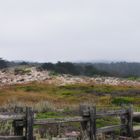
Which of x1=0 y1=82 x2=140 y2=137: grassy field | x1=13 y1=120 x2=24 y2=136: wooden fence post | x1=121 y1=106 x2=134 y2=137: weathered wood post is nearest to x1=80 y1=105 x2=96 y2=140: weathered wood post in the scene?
x1=13 y1=120 x2=24 y2=136: wooden fence post

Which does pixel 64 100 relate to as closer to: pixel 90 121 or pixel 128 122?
pixel 128 122

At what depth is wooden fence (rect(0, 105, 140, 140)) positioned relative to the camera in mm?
15898

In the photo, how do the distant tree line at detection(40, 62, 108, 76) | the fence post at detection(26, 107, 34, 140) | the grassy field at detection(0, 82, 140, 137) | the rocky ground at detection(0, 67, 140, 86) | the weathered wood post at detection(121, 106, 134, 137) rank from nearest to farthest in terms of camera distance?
the fence post at detection(26, 107, 34, 140)
the weathered wood post at detection(121, 106, 134, 137)
the grassy field at detection(0, 82, 140, 137)
the rocky ground at detection(0, 67, 140, 86)
the distant tree line at detection(40, 62, 108, 76)

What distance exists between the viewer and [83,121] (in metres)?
18.4

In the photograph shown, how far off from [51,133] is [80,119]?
2425 mm

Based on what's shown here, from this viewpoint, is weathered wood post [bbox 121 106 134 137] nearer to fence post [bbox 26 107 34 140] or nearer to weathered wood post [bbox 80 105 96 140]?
weathered wood post [bbox 80 105 96 140]

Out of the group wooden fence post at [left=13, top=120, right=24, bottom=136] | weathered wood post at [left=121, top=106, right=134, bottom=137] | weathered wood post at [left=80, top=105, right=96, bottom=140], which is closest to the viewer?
wooden fence post at [left=13, top=120, right=24, bottom=136]

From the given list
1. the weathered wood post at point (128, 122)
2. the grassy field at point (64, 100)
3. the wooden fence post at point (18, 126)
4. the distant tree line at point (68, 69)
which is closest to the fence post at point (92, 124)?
the wooden fence post at point (18, 126)

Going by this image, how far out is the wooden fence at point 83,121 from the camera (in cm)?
1590

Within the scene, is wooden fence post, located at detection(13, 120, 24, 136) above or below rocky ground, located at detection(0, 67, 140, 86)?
above

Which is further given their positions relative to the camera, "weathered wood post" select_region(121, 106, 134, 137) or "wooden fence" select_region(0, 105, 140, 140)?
"weathered wood post" select_region(121, 106, 134, 137)

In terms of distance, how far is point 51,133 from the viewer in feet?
66.2

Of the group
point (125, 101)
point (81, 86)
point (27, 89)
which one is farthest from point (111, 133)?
point (81, 86)

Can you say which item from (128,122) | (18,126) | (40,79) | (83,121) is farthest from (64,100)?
(40,79)
